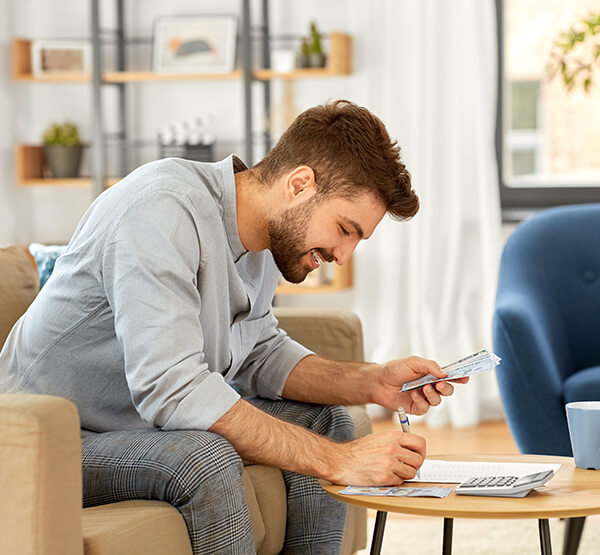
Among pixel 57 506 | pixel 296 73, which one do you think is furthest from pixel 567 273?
pixel 57 506

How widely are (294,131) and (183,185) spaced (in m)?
0.22

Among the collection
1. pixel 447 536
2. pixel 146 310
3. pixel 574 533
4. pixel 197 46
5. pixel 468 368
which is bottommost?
pixel 574 533

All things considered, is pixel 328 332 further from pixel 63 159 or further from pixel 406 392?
pixel 63 159

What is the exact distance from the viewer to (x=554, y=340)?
2.75 m

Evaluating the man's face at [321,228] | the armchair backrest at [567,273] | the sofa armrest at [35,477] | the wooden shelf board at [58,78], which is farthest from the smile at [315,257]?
the wooden shelf board at [58,78]

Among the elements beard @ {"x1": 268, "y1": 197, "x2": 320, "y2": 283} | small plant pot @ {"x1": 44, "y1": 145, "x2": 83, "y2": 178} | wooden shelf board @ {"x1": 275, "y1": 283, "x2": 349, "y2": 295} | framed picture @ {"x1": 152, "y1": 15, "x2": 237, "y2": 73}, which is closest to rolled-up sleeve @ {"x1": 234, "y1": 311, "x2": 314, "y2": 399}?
beard @ {"x1": 268, "y1": 197, "x2": 320, "y2": 283}

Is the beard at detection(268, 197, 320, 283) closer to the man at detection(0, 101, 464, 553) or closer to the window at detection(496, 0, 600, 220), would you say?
the man at detection(0, 101, 464, 553)

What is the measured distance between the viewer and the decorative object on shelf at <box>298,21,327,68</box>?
3.90m

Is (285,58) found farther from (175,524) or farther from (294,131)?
(175,524)

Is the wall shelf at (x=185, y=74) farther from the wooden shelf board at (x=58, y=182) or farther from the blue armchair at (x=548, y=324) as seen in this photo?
the blue armchair at (x=548, y=324)

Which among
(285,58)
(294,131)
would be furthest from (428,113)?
(294,131)

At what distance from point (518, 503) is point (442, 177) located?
8.82ft

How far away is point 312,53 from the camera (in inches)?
154

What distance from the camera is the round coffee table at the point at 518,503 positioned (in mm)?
1321
